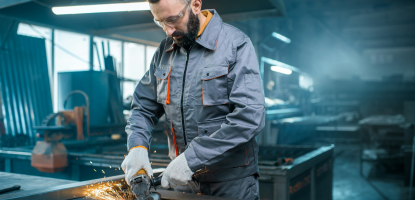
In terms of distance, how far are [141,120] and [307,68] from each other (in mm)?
10255

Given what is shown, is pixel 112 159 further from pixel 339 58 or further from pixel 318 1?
pixel 339 58

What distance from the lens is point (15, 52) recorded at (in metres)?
3.74

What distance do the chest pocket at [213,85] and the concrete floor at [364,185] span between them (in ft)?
10.7

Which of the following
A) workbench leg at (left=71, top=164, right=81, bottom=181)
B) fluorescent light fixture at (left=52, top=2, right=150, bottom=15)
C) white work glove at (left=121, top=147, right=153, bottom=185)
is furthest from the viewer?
workbench leg at (left=71, top=164, right=81, bottom=181)

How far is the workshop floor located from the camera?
4.04m

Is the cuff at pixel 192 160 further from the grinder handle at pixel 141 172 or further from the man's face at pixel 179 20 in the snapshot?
the man's face at pixel 179 20

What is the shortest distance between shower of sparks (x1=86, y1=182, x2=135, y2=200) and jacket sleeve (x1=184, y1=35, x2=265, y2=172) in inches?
13.2

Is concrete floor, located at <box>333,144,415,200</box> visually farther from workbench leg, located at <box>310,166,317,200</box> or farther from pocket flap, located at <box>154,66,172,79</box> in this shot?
pocket flap, located at <box>154,66,172,79</box>

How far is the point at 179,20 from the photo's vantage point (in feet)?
4.09

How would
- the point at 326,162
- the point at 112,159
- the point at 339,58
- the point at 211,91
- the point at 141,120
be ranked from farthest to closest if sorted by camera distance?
the point at 339,58, the point at 326,162, the point at 112,159, the point at 141,120, the point at 211,91

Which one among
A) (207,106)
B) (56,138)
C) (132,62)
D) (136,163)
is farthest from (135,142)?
(132,62)

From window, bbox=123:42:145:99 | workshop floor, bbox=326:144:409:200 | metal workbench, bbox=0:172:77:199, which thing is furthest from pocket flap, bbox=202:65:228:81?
window, bbox=123:42:145:99

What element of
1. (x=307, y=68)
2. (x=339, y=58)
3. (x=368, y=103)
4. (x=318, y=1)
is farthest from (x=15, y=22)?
(x=339, y=58)

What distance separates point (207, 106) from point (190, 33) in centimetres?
29
